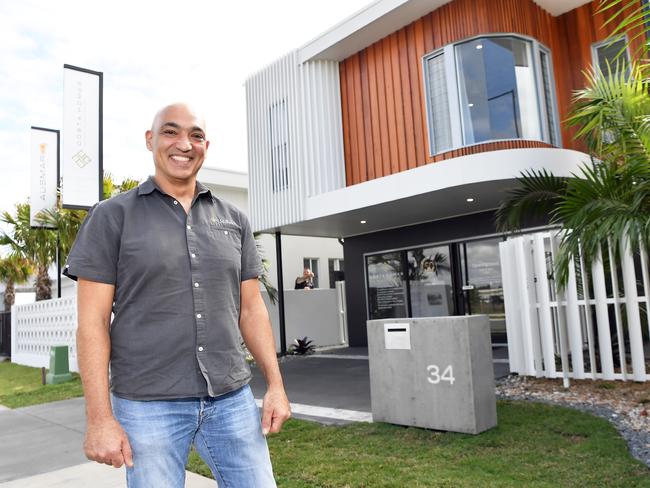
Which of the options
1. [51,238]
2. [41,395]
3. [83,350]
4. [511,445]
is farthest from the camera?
[51,238]

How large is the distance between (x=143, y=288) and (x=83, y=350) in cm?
26

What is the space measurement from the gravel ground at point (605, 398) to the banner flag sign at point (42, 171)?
9.92m

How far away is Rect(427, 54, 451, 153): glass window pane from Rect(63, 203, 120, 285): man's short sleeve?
28.0 feet

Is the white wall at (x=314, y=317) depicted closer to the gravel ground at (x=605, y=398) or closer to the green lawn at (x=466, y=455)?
the gravel ground at (x=605, y=398)

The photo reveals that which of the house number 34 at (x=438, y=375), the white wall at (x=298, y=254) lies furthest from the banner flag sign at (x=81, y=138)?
the white wall at (x=298, y=254)

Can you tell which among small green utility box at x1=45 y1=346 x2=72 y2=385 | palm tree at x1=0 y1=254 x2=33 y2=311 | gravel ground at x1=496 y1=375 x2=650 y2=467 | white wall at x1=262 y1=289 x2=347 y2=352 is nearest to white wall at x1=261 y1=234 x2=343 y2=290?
white wall at x1=262 y1=289 x2=347 y2=352

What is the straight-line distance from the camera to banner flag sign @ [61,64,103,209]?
7.39m

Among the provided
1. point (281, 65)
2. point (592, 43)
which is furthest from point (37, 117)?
point (592, 43)

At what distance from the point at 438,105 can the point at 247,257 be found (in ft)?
27.8

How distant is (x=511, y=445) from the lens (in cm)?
436

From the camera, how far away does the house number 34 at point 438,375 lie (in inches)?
188

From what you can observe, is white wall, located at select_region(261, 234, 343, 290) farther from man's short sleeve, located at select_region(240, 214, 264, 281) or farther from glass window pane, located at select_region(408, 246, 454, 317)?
man's short sleeve, located at select_region(240, 214, 264, 281)

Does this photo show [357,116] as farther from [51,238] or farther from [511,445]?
[51,238]

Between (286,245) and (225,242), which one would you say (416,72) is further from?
(286,245)
